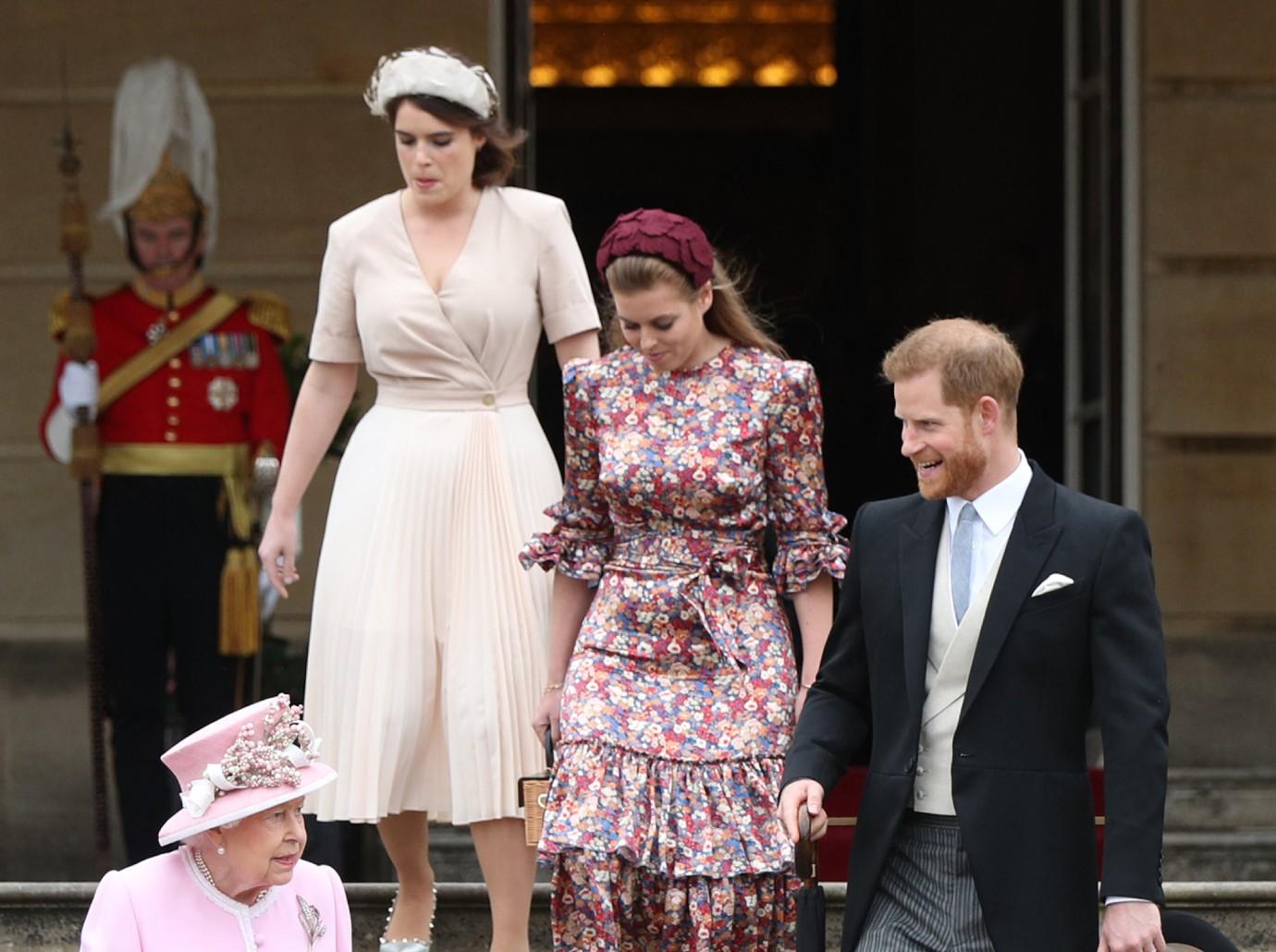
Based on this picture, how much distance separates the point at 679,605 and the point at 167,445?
2840mm

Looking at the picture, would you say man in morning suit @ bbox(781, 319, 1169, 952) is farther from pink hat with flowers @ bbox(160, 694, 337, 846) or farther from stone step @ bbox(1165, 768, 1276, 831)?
stone step @ bbox(1165, 768, 1276, 831)

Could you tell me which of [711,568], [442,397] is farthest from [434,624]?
[711,568]

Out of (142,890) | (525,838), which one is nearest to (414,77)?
(525,838)

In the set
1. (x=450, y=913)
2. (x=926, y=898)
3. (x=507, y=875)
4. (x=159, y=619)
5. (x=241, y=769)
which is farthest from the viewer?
(x=159, y=619)

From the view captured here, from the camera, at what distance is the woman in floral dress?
4.73 metres

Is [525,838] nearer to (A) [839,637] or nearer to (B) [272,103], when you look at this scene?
(A) [839,637]

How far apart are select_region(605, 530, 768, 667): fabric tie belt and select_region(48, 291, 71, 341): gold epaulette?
311 cm

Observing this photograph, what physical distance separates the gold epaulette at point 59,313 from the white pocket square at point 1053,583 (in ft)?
14.3

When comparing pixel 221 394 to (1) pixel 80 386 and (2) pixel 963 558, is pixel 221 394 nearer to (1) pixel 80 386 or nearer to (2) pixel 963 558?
(1) pixel 80 386

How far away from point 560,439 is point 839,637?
407 cm

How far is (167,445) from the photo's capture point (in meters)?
7.30

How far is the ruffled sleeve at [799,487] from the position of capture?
193 inches

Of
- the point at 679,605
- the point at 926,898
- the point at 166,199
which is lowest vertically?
the point at 926,898

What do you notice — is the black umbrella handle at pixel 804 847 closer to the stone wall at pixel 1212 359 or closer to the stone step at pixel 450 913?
the stone step at pixel 450 913
